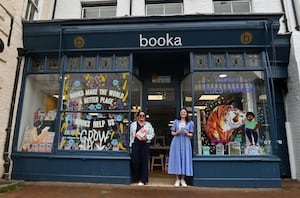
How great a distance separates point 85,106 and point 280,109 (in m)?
5.83

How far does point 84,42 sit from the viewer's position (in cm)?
598

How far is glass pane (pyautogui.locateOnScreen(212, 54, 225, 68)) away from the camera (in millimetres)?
5852

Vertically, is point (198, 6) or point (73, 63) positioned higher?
point (198, 6)

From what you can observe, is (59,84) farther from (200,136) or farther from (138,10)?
(200,136)

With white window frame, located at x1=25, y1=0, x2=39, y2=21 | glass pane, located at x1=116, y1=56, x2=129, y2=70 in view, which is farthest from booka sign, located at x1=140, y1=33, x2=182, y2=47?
white window frame, located at x1=25, y1=0, x2=39, y2=21

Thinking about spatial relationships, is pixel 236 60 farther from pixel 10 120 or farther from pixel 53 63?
pixel 10 120

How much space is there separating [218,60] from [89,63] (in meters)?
3.53

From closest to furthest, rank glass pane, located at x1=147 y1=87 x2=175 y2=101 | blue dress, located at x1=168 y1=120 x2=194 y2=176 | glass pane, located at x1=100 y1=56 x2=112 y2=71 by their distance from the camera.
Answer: blue dress, located at x1=168 y1=120 x2=194 y2=176
glass pane, located at x1=100 y1=56 x2=112 y2=71
glass pane, located at x1=147 y1=87 x2=175 y2=101

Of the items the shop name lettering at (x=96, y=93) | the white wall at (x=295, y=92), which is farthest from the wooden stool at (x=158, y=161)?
the white wall at (x=295, y=92)

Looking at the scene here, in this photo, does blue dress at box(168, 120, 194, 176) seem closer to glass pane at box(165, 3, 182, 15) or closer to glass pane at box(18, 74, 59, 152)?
glass pane at box(18, 74, 59, 152)

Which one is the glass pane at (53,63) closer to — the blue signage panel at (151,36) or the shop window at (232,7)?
the blue signage panel at (151,36)

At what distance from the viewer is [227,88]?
5.96 m

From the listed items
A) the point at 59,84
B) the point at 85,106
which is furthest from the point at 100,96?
the point at 59,84

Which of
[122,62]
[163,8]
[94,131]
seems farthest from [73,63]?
[163,8]
